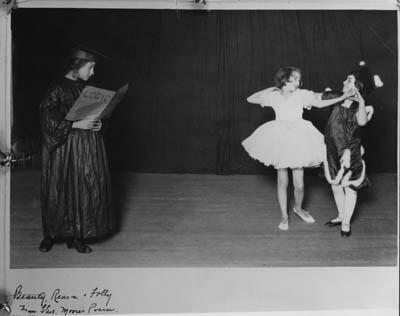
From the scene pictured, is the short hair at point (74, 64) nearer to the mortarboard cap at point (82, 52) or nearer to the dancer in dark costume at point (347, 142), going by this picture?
the mortarboard cap at point (82, 52)

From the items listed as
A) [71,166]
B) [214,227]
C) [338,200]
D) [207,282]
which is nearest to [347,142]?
[338,200]

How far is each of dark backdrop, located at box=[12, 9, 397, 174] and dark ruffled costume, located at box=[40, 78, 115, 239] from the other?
73 millimetres

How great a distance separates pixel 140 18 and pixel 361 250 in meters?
1.65

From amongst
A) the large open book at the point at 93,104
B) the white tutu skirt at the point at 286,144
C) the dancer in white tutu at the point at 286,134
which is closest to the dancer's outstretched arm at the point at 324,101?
the dancer in white tutu at the point at 286,134

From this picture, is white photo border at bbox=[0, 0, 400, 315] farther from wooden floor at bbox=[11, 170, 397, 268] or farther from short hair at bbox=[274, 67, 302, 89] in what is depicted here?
short hair at bbox=[274, 67, 302, 89]

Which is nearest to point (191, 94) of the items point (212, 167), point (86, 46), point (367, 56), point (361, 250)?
point (212, 167)

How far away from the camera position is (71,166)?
89.7 inches

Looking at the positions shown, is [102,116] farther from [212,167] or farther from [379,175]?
[379,175]

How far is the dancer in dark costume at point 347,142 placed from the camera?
2373mm

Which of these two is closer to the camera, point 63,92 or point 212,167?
point 63,92

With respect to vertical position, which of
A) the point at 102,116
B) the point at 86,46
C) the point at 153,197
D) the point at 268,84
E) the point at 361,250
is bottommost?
the point at 361,250

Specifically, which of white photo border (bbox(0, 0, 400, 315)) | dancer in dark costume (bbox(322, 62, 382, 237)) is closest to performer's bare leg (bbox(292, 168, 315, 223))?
dancer in dark costume (bbox(322, 62, 382, 237))

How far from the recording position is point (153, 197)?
2.43 metres

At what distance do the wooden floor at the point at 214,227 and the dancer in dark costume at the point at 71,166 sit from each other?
0.20 feet
